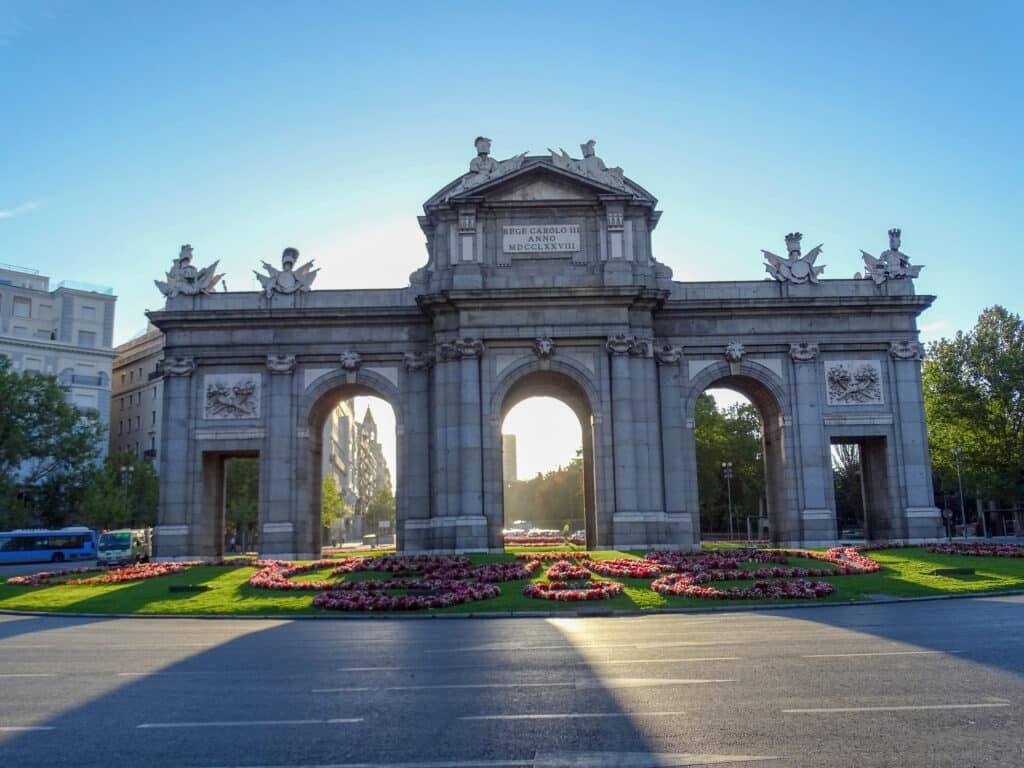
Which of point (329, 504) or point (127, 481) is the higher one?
point (127, 481)

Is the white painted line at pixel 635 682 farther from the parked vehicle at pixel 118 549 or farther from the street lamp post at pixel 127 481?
the street lamp post at pixel 127 481

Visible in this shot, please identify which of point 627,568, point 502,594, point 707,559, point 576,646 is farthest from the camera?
point 707,559

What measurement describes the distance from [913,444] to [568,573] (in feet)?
86.5

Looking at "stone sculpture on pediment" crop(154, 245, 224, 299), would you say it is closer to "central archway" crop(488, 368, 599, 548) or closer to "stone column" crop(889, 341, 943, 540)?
"central archway" crop(488, 368, 599, 548)

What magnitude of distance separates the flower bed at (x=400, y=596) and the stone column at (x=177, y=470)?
19.2m

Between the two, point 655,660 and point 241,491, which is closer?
point 655,660

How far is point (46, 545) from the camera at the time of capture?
240 feet

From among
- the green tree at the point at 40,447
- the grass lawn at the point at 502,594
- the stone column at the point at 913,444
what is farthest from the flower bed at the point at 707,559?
the green tree at the point at 40,447

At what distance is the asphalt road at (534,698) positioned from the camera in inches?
401

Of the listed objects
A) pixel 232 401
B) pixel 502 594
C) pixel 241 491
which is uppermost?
pixel 232 401

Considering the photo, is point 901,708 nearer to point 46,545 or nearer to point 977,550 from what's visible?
point 977,550

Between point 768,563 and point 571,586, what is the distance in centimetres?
1092

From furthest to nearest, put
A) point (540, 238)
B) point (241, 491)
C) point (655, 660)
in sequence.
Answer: point (241, 491), point (540, 238), point (655, 660)

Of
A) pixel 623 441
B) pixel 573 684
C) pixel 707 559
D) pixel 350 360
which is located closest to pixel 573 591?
pixel 707 559
